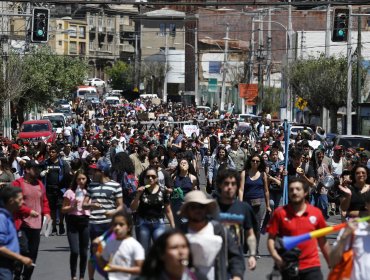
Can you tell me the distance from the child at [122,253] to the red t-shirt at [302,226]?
48.9 inches

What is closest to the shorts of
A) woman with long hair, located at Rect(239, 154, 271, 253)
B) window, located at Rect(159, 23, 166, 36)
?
woman with long hair, located at Rect(239, 154, 271, 253)

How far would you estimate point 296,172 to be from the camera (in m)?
20.6

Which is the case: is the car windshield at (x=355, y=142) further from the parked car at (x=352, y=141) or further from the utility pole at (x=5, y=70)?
the utility pole at (x=5, y=70)

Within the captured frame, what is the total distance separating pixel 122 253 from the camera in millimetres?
10680

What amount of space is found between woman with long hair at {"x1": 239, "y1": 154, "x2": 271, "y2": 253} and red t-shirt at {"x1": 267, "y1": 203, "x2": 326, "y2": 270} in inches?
260

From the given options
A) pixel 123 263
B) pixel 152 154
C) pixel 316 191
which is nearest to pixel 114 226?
pixel 123 263

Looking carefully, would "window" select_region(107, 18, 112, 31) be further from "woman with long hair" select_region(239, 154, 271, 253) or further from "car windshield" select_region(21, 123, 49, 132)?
"woman with long hair" select_region(239, 154, 271, 253)

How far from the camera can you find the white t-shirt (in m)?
10.6

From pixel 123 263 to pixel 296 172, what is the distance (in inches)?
404

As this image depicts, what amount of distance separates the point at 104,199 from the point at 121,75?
418 ft

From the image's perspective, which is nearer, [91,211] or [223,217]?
[223,217]

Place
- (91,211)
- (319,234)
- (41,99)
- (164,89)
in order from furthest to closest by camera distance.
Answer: (164,89) < (41,99) < (91,211) < (319,234)

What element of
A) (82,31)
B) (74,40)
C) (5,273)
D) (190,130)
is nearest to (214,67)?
(74,40)

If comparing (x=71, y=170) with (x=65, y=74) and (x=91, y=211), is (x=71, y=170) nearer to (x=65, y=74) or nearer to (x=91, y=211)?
(x=91, y=211)
